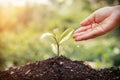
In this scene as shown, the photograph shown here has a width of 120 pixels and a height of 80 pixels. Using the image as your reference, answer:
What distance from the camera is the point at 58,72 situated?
1134 millimetres

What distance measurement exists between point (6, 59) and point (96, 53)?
0.74 m

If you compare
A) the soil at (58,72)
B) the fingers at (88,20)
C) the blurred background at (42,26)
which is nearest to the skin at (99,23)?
Result: the fingers at (88,20)

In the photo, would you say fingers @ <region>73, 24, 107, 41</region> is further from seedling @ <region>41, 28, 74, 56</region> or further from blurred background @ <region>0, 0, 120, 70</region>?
blurred background @ <region>0, 0, 120, 70</region>

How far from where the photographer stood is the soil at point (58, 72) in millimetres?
1121

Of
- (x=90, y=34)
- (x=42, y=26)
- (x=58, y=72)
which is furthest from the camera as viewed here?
(x=42, y=26)

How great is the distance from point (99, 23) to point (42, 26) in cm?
228

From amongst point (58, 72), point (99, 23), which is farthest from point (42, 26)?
point (58, 72)

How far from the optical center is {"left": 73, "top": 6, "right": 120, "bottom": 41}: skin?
1.24 meters

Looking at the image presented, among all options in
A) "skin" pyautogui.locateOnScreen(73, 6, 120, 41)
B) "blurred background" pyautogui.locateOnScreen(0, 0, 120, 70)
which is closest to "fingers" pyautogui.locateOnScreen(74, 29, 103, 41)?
"skin" pyautogui.locateOnScreen(73, 6, 120, 41)

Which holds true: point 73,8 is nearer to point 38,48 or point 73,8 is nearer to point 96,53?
point 96,53

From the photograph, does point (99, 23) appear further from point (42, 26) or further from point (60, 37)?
point (42, 26)

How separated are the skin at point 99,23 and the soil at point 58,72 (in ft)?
0.39

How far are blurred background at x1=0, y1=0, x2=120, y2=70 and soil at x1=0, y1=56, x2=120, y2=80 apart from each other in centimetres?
61

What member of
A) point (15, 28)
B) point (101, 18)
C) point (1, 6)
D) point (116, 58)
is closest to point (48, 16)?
point (15, 28)
